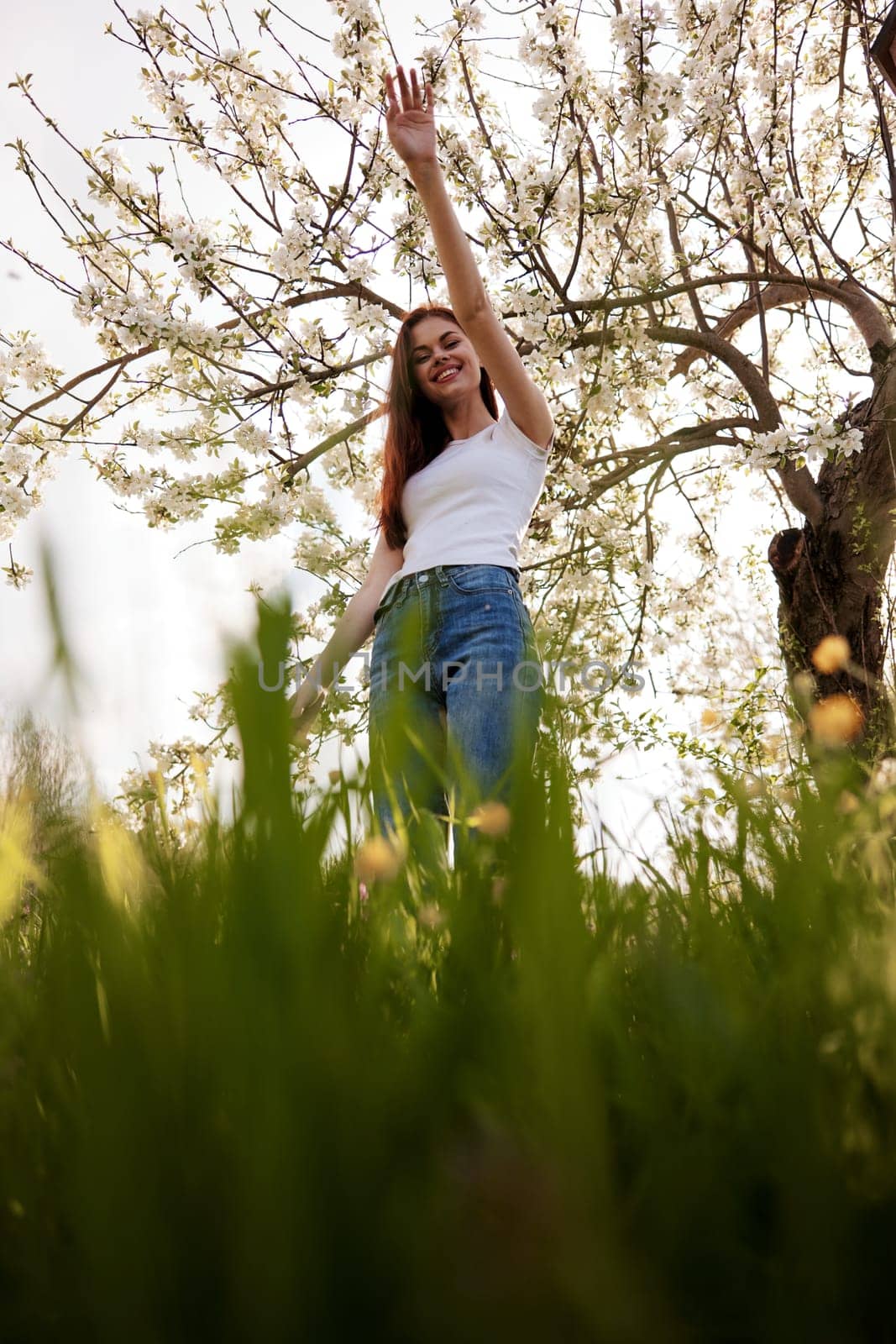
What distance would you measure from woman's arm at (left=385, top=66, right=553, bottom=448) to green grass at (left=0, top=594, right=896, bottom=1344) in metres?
2.31

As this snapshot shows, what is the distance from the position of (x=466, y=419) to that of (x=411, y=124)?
0.89m

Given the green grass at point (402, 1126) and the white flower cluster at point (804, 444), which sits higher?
the white flower cluster at point (804, 444)

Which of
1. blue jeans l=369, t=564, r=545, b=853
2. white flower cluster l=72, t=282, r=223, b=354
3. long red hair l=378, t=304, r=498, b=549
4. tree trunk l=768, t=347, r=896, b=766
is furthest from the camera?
tree trunk l=768, t=347, r=896, b=766

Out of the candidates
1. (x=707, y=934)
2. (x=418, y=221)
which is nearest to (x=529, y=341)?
(x=418, y=221)

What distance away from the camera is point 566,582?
5.64 metres

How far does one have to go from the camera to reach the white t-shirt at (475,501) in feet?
8.48

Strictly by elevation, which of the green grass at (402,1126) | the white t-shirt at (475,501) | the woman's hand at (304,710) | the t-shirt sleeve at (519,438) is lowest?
the green grass at (402,1126)

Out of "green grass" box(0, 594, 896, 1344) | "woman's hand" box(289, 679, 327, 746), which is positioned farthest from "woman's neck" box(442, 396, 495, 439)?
"green grass" box(0, 594, 896, 1344)

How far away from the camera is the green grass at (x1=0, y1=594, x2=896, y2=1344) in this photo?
29 cm

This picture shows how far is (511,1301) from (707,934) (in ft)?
0.91

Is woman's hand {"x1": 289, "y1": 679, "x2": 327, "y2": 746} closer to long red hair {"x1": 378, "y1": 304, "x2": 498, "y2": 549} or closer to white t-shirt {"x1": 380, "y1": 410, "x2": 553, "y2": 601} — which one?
white t-shirt {"x1": 380, "y1": 410, "x2": 553, "y2": 601}

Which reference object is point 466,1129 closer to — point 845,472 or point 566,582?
point 566,582

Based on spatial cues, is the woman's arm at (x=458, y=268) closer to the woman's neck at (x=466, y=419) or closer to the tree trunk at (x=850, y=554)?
the woman's neck at (x=466, y=419)

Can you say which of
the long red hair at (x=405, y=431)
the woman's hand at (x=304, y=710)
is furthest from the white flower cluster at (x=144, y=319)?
the woman's hand at (x=304, y=710)
